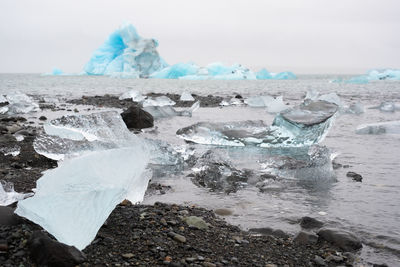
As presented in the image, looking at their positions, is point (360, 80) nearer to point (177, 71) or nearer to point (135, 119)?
point (177, 71)

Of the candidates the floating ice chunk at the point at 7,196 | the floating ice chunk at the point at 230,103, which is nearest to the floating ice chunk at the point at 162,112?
the floating ice chunk at the point at 230,103

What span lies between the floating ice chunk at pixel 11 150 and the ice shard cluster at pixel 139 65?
116 feet

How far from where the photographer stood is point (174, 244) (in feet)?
7.00

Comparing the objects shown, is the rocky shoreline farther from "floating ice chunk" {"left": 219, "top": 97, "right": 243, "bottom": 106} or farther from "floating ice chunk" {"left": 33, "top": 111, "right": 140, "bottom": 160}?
"floating ice chunk" {"left": 219, "top": 97, "right": 243, "bottom": 106}

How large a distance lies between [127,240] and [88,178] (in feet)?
1.36

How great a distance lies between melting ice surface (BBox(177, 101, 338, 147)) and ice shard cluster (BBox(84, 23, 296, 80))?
A: 34290 millimetres

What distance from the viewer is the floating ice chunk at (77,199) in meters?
1.87

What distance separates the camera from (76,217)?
189 cm

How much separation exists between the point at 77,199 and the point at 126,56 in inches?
1599

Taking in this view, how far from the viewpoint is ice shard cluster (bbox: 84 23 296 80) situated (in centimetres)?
3962

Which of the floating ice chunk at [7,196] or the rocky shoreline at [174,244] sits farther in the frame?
the floating ice chunk at [7,196]

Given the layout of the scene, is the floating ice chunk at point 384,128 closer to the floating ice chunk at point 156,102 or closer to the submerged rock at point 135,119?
the submerged rock at point 135,119

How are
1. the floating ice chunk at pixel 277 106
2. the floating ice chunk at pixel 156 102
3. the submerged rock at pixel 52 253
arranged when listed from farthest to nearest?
the floating ice chunk at pixel 156 102, the floating ice chunk at pixel 277 106, the submerged rock at pixel 52 253

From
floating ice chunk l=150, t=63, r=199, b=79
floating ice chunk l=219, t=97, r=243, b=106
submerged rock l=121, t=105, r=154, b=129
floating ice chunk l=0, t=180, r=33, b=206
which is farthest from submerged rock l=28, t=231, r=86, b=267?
floating ice chunk l=150, t=63, r=199, b=79
